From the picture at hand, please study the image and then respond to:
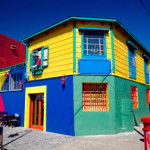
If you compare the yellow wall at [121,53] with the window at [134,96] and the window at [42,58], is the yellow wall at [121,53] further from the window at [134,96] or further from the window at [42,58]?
the window at [42,58]

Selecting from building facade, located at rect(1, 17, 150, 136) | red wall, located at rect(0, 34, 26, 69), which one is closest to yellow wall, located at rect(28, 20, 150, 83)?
building facade, located at rect(1, 17, 150, 136)

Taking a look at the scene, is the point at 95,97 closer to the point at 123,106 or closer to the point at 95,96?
the point at 95,96

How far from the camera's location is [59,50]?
9.47 meters

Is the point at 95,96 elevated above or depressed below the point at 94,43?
below

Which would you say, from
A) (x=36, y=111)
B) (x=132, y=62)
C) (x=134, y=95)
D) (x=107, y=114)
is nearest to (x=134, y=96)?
(x=134, y=95)

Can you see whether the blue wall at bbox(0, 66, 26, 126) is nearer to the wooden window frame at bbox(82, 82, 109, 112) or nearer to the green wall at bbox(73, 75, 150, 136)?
the green wall at bbox(73, 75, 150, 136)

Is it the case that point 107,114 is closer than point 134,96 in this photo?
Yes

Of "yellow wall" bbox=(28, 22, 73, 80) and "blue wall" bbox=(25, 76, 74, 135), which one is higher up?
"yellow wall" bbox=(28, 22, 73, 80)

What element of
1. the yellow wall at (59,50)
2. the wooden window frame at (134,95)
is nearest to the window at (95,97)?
the yellow wall at (59,50)

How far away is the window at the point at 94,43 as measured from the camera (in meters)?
9.06

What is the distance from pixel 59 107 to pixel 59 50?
10.9 feet

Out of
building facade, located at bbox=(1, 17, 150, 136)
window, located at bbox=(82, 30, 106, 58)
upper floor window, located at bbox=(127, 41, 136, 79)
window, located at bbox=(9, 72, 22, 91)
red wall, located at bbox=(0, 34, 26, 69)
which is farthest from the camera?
red wall, located at bbox=(0, 34, 26, 69)

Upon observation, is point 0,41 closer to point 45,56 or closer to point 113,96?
point 45,56

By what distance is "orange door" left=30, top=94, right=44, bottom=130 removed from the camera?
9.99m
